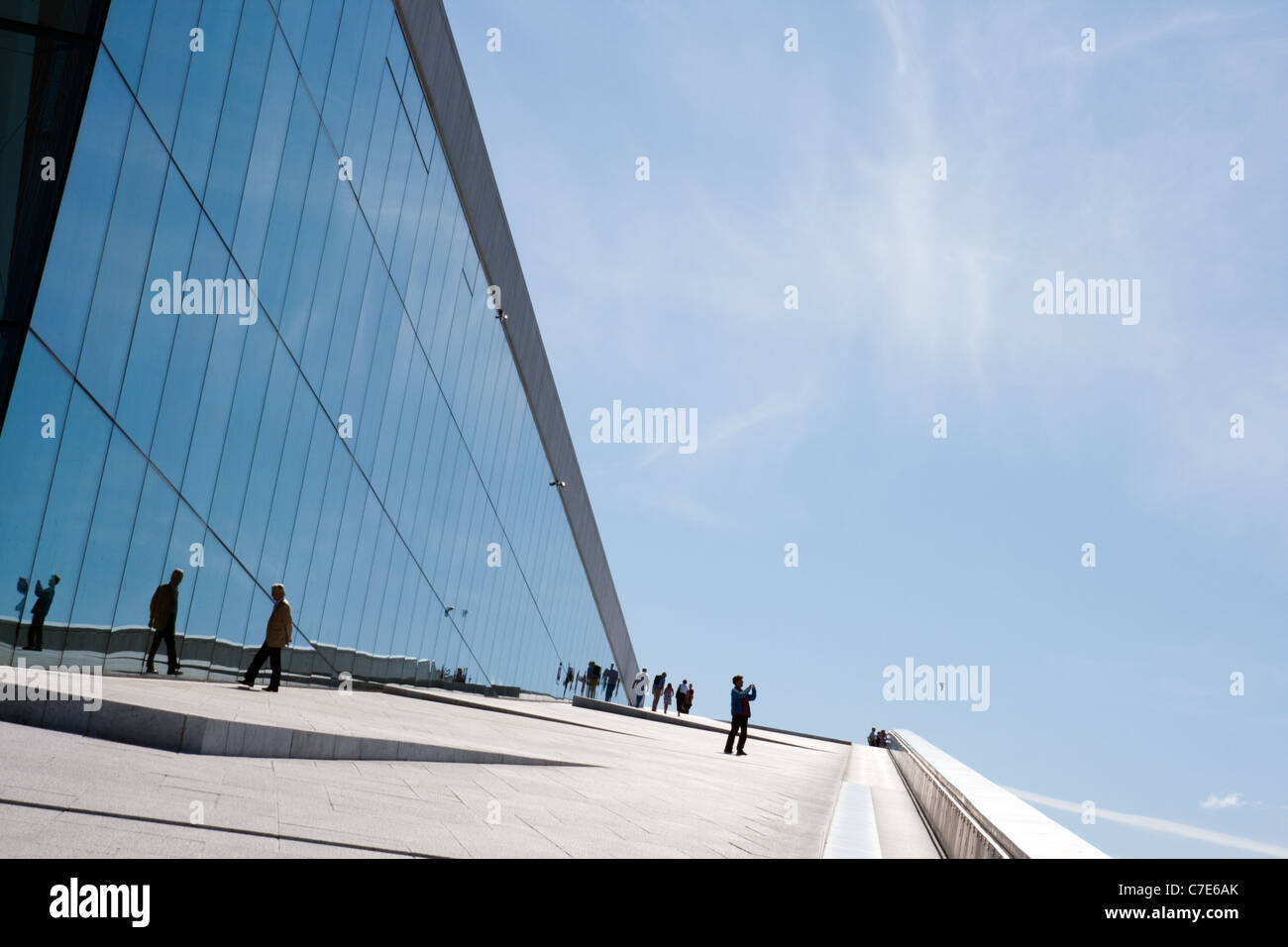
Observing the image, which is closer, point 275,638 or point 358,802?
point 358,802

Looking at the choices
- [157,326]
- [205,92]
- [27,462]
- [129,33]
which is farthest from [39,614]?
[205,92]

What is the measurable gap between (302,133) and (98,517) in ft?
21.9

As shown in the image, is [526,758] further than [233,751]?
Yes

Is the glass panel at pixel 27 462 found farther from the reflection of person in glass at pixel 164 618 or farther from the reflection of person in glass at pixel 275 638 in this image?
the reflection of person in glass at pixel 275 638

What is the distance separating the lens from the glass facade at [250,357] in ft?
32.0

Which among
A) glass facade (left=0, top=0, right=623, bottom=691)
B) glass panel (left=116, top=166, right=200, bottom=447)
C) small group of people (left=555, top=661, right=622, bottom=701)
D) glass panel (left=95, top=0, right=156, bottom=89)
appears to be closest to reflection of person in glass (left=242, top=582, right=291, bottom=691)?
glass facade (left=0, top=0, right=623, bottom=691)

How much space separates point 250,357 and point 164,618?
3.75 m

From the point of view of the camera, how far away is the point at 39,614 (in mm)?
9539

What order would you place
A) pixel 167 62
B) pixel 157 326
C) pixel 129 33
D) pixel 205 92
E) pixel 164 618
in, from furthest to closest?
pixel 164 618
pixel 205 92
pixel 157 326
pixel 167 62
pixel 129 33

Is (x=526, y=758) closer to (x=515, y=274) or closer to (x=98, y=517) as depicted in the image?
(x=98, y=517)

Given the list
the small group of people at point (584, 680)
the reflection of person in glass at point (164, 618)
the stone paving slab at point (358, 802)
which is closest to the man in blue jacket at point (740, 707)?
the stone paving slab at point (358, 802)

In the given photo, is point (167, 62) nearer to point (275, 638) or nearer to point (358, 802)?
point (275, 638)
